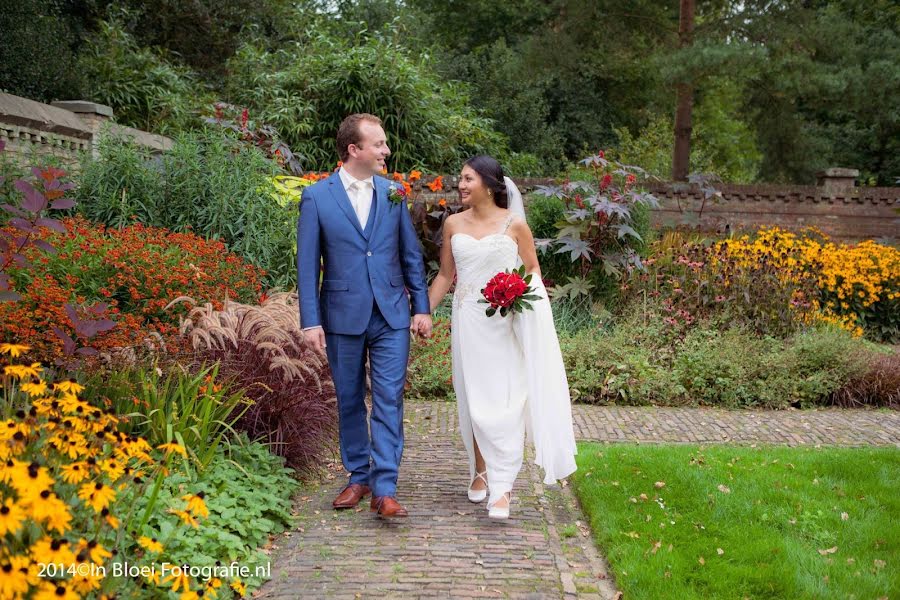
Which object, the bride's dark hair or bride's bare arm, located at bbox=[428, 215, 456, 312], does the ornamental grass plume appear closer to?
bride's bare arm, located at bbox=[428, 215, 456, 312]

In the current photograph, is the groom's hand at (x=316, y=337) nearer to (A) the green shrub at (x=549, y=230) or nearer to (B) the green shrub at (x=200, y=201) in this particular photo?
(B) the green shrub at (x=200, y=201)

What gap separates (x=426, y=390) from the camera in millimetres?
7520

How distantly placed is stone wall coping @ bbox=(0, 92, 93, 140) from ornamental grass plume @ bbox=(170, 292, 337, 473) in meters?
5.00

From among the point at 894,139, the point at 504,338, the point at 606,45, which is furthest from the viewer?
the point at 894,139

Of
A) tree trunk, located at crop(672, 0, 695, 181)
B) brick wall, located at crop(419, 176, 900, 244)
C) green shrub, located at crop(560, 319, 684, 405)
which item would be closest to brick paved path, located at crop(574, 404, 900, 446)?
green shrub, located at crop(560, 319, 684, 405)

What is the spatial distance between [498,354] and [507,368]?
0.09m

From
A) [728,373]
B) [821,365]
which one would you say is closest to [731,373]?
[728,373]

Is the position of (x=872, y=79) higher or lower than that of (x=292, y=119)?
higher

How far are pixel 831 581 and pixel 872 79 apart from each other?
48.5 feet

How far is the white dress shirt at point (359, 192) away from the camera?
177 inches

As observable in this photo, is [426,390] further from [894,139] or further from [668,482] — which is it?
[894,139]

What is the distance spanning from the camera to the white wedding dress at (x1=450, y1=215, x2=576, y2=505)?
466 centimetres

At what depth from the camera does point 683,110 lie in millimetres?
18219

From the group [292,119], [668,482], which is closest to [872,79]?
[292,119]
